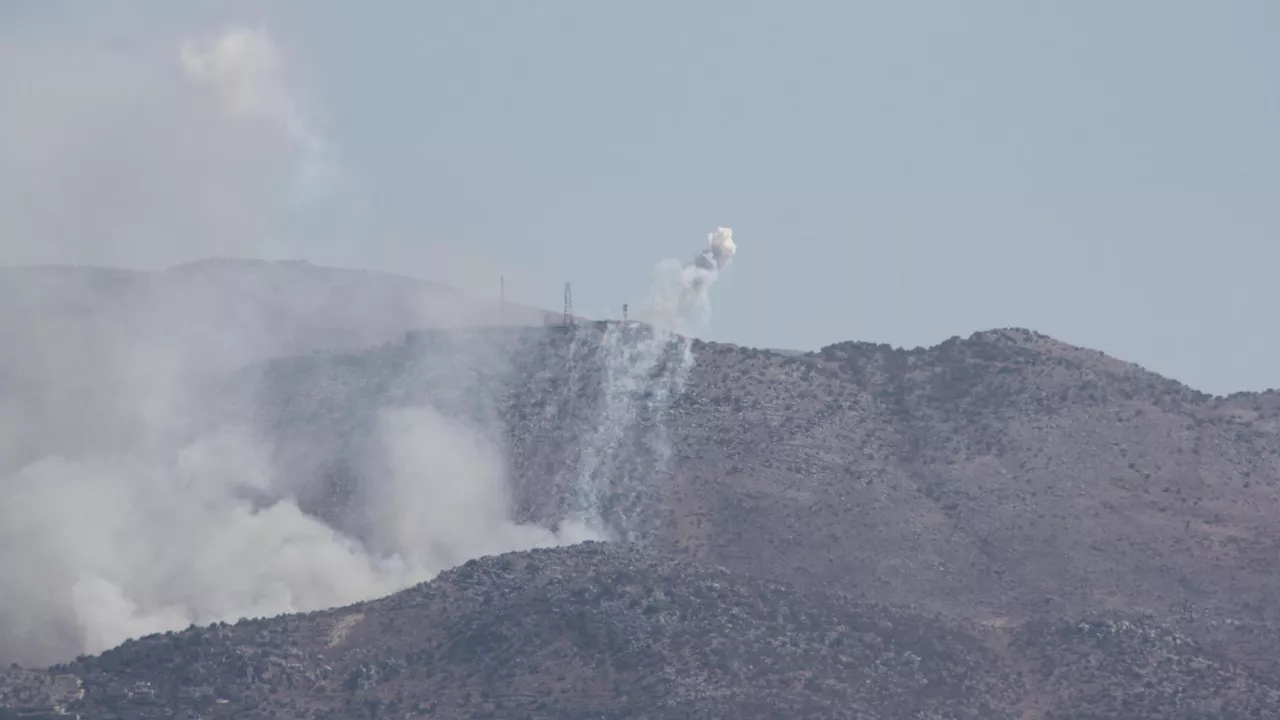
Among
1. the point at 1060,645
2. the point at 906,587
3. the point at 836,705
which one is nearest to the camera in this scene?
the point at 836,705

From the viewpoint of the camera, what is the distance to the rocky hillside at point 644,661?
170 metres

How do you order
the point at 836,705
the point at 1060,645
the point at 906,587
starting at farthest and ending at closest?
the point at 906,587
the point at 1060,645
the point at 836,705

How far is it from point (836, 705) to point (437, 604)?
29862mm

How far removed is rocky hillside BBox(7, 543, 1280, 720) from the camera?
169625 mm

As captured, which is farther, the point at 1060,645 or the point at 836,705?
the point at 1060,645

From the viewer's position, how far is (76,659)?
17950 centimetres

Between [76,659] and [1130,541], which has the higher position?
[1130,541]

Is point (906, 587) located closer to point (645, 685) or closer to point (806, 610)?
point (806, 610)

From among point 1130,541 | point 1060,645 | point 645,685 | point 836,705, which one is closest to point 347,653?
point 645,685

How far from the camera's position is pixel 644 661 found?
173 metres

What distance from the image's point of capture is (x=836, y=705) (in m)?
169

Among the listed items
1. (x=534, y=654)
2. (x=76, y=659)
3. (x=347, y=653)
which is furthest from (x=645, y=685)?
(x=76, y=659)

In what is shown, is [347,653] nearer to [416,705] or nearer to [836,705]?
[416,705]

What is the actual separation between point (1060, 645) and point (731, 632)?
2261 cm
